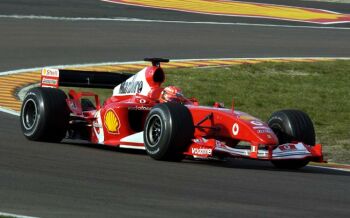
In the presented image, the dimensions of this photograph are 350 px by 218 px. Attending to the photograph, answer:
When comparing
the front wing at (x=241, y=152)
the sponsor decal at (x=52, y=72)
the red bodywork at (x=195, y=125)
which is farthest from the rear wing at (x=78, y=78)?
the front wing at (x=241, y=152)

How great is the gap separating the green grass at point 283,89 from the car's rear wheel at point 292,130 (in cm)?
268

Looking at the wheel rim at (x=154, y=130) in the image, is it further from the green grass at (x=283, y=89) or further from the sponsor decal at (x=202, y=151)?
the green grass at (x=283, y=89)

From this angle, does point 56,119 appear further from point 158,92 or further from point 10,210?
point 10,210

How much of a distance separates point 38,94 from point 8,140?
0.68 metres

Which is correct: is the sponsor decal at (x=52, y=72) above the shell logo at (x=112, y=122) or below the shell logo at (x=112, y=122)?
above

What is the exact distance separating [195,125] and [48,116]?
1.96m

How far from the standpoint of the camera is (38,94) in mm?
14055

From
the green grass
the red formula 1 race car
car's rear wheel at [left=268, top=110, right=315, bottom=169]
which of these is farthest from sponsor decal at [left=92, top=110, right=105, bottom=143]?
the green grass

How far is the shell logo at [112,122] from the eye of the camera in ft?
44.6

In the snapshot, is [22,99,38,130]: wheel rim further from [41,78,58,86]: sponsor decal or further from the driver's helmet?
the driver's helmet

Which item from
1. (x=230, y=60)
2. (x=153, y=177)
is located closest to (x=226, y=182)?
(x=153, y=177)

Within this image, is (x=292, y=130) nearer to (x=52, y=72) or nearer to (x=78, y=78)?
(x=78, y=78)

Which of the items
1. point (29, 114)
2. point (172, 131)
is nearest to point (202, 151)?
point (172, 131)

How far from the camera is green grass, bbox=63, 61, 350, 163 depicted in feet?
60.8
